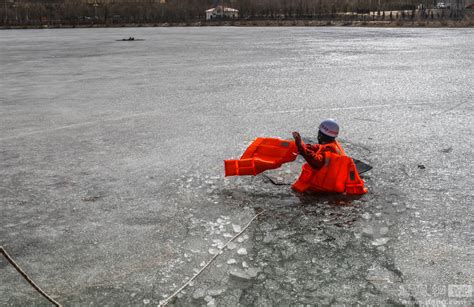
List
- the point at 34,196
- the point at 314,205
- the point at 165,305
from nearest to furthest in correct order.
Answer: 1. the point at 165,305
2. the point at 314,205
3. the point at 34,196

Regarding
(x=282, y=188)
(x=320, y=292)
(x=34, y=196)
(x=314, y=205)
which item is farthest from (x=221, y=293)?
(x=34, y=196)

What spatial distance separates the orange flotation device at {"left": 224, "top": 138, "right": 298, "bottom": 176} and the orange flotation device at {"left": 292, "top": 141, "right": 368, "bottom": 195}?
22 centimetres

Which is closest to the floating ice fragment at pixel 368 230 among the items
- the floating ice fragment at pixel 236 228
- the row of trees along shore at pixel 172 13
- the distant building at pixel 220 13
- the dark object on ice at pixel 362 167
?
the floating ice fragment at pixel 236 228

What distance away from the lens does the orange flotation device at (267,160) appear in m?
3.96

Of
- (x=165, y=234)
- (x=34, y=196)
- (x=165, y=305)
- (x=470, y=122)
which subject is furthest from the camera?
(x=470, y=122)

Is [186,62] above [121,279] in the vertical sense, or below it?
above

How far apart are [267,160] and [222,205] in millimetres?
576

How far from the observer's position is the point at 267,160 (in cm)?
404

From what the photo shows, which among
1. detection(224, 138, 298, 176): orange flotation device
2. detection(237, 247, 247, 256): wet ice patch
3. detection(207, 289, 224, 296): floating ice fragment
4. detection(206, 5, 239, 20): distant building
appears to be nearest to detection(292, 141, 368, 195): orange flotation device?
detection(224, 138, 298, 176): orange flotation device

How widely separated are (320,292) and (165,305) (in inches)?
32.2

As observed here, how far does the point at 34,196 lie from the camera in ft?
13.1

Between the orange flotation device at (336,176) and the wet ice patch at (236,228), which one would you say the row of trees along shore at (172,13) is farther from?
the wet ice patch at (236,228)

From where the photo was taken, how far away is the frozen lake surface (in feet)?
8.76

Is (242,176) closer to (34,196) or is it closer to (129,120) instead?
(34,196)
